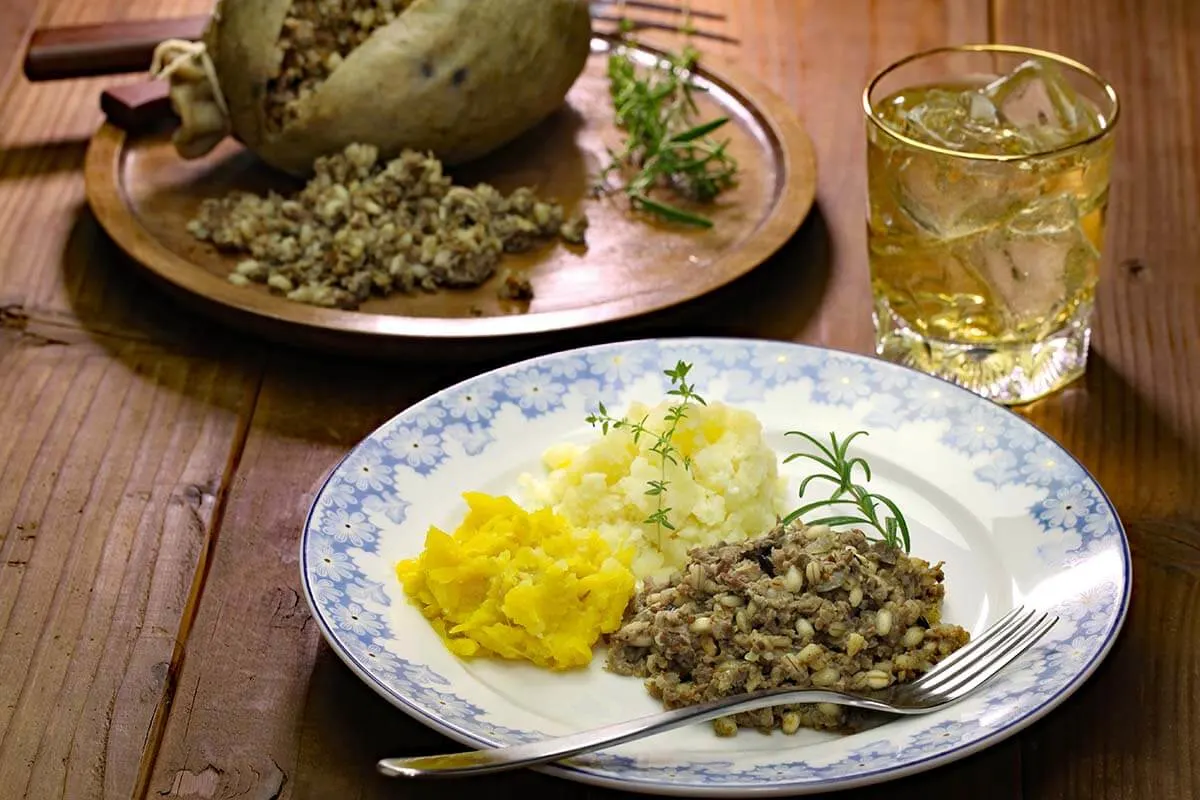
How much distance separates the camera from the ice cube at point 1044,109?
57.8 inches

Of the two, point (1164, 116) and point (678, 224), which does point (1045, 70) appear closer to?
point (678, 224)

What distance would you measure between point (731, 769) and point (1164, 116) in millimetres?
1368

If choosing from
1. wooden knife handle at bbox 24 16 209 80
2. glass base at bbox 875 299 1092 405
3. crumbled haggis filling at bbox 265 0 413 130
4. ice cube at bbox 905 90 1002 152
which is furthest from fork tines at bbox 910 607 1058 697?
wooden knife handle at bbox 24 16 209 80

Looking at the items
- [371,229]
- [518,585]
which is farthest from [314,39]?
[518,585]

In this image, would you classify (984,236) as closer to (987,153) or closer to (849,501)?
(987,153)

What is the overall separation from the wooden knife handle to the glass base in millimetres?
1128

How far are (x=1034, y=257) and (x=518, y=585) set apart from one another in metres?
0.62

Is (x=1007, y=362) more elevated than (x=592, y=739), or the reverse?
(x=592, y=739)

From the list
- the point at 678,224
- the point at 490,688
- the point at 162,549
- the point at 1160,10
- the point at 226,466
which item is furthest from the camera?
the point at 1160,10

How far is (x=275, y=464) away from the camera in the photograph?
1.46 m

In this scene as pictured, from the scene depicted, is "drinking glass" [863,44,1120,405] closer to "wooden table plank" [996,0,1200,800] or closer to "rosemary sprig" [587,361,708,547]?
"wooden table plank" [996,0,1200,800]

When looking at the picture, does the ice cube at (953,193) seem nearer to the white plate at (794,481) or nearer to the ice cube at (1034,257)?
the ice cube at (1034,257)

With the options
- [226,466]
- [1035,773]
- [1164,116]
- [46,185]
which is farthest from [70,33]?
[1035,773]

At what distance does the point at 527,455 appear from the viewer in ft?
4.52
